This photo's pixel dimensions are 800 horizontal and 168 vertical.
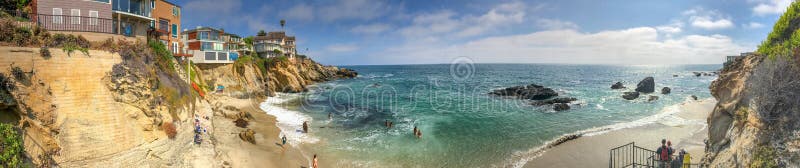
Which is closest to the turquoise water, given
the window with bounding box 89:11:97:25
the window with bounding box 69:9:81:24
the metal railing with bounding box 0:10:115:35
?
the metal railing with bounding box 0:10:115:35

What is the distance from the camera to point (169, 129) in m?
15.8

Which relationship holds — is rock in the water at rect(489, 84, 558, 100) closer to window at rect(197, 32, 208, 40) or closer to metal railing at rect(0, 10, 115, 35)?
window at rect(197, 32, 208, 40)

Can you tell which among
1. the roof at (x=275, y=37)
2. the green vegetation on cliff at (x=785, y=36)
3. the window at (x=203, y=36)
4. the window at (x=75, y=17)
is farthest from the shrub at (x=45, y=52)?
the roof at (x=275, y=37)

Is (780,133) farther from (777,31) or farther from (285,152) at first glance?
(285,152)

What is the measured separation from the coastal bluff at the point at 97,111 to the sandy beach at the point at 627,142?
18924 millimetres

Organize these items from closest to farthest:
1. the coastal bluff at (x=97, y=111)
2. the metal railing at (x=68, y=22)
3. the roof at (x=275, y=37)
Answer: the coastal bluff at (x=97, y=111)
the metal railing at (x=68, y=22)
the roof at (x=275, y=37)

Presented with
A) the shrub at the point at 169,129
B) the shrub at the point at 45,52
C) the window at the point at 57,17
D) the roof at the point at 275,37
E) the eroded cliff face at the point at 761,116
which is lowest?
the shrub at the point at 169,129

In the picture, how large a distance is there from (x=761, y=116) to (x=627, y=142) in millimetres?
15682

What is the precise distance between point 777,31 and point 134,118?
77.0 feet

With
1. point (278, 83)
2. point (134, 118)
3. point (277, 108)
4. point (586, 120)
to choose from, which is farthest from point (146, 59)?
point (278, 83)

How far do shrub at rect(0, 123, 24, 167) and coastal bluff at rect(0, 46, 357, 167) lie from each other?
717 millimetres

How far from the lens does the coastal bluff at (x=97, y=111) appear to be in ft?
39.2

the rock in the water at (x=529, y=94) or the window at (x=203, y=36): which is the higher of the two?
the window at (x=203, y=36)

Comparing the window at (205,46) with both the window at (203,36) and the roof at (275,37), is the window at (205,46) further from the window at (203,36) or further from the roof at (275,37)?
the roof at (275,37)
